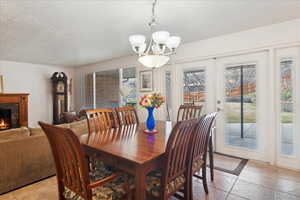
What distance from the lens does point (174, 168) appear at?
136 cm

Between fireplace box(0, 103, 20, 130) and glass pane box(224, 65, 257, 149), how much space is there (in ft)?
17.6

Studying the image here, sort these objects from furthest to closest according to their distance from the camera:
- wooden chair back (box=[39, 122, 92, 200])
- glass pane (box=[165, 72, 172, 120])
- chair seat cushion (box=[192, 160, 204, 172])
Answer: glass pane (box=[165, 72, 172, 120])
chair seat cushion (box=[192, 160, 204, 172])
wooden chair back (box=[39, 122, 92, 200])

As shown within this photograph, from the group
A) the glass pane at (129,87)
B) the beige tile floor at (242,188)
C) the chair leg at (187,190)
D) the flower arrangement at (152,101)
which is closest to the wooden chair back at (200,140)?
the chair leg at (187,190)

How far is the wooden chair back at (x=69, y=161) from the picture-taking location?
41.5 inches

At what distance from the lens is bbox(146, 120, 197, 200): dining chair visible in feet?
4.07

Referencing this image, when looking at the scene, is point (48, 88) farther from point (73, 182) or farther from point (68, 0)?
point (73, 182)

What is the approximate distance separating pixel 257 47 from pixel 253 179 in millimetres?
2063

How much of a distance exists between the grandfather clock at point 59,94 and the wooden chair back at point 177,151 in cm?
500

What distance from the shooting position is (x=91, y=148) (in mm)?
1418

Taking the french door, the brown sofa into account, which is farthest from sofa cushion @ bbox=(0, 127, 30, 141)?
the french door

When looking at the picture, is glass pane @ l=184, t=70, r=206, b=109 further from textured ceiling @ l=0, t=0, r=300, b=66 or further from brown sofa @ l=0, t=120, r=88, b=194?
brown sofa @ l=0, t=120, r=88, b=194

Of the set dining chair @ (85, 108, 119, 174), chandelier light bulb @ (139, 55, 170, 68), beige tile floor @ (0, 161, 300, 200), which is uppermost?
chandelier light bulb @ (139, 55, 170, 68)

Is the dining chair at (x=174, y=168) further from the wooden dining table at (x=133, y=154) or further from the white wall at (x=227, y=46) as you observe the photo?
the white wall at (x=227, y=46)

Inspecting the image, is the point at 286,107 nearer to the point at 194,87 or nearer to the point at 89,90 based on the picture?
the point at 194,87
